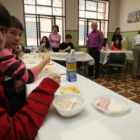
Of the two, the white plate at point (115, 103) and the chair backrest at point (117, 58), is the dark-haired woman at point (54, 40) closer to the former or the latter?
the chair backrest at point (117, 58)

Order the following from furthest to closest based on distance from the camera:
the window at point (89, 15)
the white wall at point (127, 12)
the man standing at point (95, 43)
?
the window at point (89, 15) → the white wall at point (127, 12) → the man standing at point (95, 43)

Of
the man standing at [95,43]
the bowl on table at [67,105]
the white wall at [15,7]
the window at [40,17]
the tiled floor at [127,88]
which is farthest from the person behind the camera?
the window at [40,17]

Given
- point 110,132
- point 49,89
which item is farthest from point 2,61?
point 110,132

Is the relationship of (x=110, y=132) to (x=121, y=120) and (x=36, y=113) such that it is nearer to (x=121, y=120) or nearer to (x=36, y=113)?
(x=121, y=120)

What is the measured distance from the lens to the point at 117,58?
11.8 ft

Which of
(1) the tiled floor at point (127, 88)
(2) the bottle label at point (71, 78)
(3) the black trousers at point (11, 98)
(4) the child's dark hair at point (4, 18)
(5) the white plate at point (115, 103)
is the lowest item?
(1) the tiled floor at point (127, 88)

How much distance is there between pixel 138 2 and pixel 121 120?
6.21 m

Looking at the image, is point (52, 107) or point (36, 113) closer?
point (36, 113)

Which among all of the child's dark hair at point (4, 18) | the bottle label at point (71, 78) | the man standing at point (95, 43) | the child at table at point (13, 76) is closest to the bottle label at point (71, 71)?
the bottle label at point (71, 78)

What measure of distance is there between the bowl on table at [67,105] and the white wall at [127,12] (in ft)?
19.1

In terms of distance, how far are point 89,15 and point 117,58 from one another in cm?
335

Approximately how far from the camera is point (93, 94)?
787mm

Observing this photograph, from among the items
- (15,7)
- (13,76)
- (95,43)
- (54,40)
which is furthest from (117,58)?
(15,7)

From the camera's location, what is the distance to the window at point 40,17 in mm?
5168
